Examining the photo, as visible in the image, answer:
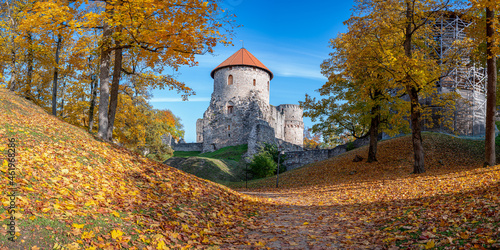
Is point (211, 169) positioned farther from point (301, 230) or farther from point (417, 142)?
point (301, 230)

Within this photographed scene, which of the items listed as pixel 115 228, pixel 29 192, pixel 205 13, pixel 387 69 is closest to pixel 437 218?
pixel 115 228

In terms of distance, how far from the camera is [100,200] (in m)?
5.02

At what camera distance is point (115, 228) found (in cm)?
436

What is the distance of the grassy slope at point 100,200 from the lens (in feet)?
12.7

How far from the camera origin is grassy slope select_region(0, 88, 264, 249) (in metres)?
3.86

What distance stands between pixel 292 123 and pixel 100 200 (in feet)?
168

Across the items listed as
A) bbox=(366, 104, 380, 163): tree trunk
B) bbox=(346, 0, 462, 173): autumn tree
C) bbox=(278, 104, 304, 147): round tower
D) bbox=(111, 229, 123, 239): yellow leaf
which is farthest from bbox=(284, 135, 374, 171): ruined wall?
bbox=(278, 104, 304, 147): round tower

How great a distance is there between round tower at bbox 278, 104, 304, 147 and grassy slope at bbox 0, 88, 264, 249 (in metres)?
46.7

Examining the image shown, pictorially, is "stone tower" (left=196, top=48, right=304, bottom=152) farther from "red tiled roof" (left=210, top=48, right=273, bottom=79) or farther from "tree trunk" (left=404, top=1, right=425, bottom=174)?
"tree trunk" (left=404, top=1, right=425, bottom=174)

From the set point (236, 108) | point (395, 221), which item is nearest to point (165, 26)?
point (395, 221)

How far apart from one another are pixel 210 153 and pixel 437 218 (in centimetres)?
3775

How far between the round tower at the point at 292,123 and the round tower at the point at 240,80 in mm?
10414

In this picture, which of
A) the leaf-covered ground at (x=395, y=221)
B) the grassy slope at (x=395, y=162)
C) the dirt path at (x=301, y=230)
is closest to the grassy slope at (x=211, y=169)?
the grassy slope at (x=395, y=162)

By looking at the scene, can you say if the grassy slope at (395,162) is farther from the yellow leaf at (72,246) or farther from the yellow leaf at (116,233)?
the yellow leaf at (72,246)
